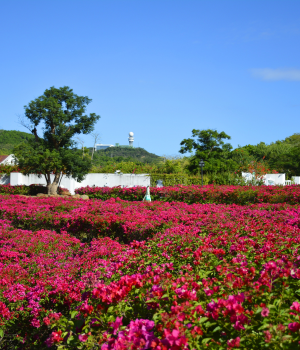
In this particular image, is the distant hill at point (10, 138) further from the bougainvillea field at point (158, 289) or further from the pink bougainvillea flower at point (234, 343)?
the pink bougainvillea flower at point (234, 343)

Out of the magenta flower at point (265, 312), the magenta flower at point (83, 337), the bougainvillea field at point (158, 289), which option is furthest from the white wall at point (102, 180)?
the magenta flower at point (265, 312)

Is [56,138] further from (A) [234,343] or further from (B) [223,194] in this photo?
(A) [234,343]

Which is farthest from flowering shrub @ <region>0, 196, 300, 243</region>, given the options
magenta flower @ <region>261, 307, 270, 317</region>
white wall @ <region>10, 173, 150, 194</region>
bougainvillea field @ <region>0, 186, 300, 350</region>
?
white wall @ <region>10, 173, 150, 194</region>

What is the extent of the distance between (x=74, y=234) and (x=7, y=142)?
5468cm

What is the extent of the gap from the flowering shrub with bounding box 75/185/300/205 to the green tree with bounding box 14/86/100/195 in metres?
3.33

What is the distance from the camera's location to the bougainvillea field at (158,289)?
1564mm

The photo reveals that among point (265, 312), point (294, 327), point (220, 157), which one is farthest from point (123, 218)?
point (220, 157)

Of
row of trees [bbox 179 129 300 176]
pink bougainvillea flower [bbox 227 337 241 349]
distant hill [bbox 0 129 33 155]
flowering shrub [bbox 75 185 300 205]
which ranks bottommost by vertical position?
pink bougainvillea flower [bbox 227 337 241 349]

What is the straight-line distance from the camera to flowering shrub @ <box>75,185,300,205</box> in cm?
938

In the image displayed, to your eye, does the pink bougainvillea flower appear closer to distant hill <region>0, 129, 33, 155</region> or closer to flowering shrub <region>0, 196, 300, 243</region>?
flowering shrub <region>0, 196, 300, 243</region>

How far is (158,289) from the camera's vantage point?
190cm

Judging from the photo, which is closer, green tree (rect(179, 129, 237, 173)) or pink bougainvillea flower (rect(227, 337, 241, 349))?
pink bougainvillea flower (rect(227, 337, 241, 349))

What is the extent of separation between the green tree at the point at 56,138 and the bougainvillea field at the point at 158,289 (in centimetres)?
1142

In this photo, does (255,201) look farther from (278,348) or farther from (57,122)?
(57,122)
